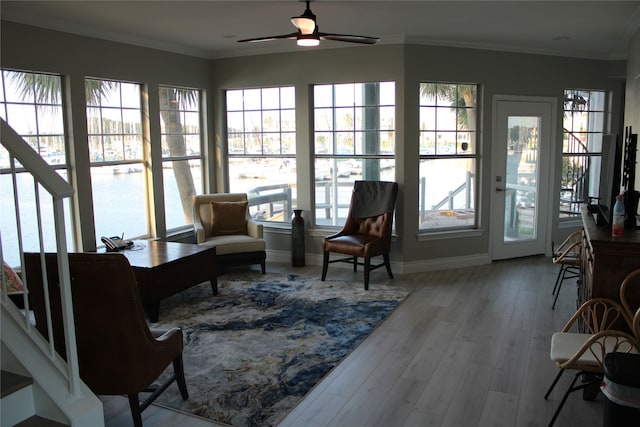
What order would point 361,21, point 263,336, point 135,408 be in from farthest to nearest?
1. point 361,21
2. point 263,336
3. point 135,408

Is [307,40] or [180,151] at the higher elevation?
[307,40]

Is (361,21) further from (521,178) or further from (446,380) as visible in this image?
(446,380)

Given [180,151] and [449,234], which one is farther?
[180,151]

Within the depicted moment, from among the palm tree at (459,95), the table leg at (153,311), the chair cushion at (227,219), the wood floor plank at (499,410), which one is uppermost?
the palm tree at (459,95)

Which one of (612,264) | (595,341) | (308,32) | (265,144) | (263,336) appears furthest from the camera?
(265,144)

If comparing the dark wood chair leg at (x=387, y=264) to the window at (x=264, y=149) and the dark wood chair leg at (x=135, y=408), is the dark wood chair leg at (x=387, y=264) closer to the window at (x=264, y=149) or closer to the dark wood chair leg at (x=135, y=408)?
the window at (x=264, y=149)

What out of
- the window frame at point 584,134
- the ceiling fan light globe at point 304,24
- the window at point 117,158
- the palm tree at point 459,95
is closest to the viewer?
the ceiling fan light globe at point 304,24

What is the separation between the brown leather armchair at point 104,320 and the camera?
8.25 feet

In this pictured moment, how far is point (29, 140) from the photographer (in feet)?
15.7

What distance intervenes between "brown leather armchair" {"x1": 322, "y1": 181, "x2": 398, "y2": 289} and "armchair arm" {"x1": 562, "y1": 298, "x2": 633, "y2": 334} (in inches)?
102

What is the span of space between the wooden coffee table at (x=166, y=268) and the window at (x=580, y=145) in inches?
186

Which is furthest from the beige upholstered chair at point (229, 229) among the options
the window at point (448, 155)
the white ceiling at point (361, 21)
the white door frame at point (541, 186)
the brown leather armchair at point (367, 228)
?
the white door frame at point (541, 186)

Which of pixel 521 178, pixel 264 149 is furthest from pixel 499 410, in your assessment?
pixel 264 149

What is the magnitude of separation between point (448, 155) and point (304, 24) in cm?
294
